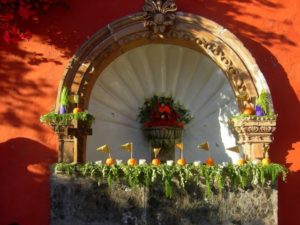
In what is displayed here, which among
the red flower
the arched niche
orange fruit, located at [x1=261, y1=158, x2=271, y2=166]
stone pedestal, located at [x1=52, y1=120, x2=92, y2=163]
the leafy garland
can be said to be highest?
the arched niche

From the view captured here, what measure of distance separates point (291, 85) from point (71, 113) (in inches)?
102

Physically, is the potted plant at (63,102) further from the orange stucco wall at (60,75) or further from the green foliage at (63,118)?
the orange stucco wall at (60,75)

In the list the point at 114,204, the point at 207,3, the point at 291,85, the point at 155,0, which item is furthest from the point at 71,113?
the point at 291,85

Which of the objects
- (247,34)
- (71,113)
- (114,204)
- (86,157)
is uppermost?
(247,34)

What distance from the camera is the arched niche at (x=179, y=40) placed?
6.29 metres

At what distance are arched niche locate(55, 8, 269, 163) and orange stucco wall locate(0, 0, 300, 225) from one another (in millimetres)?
156

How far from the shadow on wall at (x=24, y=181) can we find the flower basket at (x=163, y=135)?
4.67 ft

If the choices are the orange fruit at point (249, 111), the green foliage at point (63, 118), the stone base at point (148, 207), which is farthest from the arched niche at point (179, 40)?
the stone base at point (148, 207)

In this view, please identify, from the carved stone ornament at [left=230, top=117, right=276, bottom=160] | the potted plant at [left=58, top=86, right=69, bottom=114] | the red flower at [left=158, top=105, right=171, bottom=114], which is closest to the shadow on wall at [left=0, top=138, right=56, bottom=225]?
the potted plant at [left=58, top=86, right=69, bottom=114]

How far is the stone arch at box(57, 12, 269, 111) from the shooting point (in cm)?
629

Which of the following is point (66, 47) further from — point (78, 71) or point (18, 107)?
point (18, 107)

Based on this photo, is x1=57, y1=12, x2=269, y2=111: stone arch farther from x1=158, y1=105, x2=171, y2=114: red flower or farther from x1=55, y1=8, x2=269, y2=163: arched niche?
x1=158, y1=105, x2=171, y2=114: red flower

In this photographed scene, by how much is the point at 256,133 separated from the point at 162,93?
1.71 meters

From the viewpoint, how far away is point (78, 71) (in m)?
6.29
